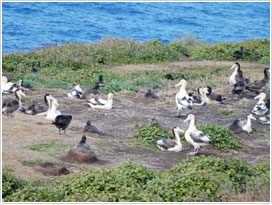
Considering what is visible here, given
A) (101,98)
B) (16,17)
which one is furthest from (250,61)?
(16,17)

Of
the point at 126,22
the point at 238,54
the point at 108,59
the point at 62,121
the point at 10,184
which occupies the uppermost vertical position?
the point at 10,184

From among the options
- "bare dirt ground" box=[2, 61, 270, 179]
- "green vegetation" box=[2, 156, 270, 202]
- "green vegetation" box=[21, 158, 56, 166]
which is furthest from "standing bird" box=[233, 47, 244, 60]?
"green vegetation" box=[21, 158, 56, 166]

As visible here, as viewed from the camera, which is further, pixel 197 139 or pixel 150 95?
pixel 150 95

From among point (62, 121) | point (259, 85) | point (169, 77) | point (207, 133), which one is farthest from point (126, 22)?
point (62, 121)

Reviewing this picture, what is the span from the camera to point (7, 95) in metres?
18.3

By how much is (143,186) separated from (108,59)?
18.8 meters

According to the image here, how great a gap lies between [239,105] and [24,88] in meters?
7.80

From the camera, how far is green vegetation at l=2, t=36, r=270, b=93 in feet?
74.1

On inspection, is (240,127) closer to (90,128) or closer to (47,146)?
(90,128)

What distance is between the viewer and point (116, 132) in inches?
595

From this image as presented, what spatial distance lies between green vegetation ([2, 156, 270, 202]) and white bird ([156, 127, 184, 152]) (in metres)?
2.88

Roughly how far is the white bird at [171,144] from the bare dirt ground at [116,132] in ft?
0.52

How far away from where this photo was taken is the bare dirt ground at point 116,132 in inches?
474

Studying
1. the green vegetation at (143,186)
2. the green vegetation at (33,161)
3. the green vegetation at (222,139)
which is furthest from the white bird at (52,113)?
the green vegetation at (143,186)
